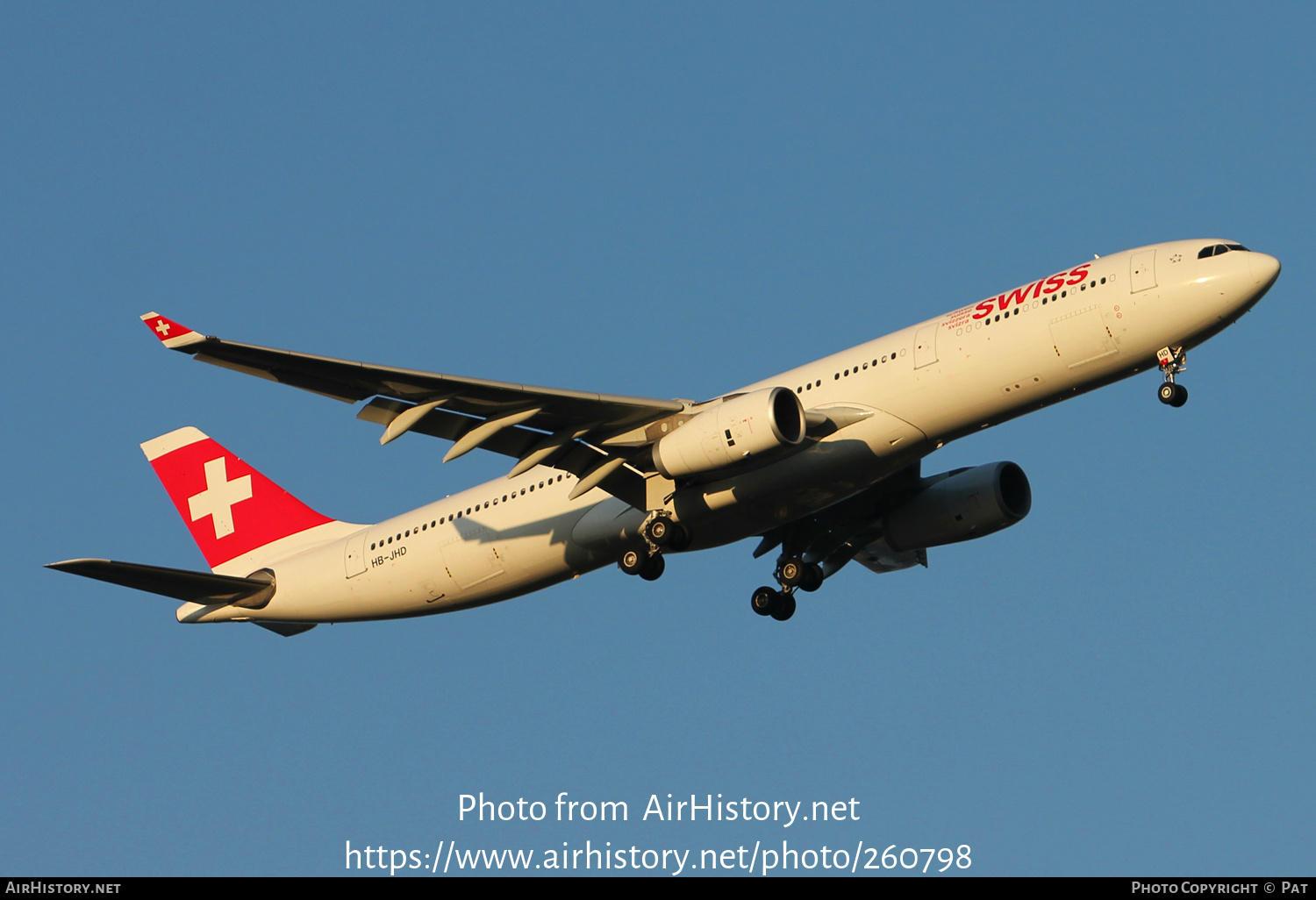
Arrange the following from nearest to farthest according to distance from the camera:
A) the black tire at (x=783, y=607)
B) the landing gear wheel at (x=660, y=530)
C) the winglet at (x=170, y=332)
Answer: the winglet at (x=170, y=332) → the landing gear wheel at (x=660, y=530) → the black tire at (x=783, y=607)

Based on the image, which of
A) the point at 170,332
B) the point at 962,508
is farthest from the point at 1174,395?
the point at 170,332

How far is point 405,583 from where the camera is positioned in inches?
1345

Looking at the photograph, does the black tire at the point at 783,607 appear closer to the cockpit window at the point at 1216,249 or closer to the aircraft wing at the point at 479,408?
the aircraft wing at the point at 479,408

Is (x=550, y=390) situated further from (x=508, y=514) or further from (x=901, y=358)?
(x=901, y=358)

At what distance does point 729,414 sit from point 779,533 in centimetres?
753

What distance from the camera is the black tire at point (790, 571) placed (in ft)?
115

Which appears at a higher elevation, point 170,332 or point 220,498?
point 220,498

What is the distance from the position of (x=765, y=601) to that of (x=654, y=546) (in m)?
5.42

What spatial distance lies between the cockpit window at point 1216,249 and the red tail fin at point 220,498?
21798 millimetres

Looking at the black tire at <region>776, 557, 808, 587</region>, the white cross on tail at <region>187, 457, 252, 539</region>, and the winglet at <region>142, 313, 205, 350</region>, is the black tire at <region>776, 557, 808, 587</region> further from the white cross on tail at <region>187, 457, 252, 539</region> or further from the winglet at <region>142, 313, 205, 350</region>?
the winglet at <region>142, 313, 205, 350</region>

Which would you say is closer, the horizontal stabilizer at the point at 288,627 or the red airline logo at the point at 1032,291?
the red airline logo at the point at 1032,291

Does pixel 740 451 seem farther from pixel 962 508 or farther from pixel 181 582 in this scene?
pixel 181 582

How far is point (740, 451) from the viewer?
2856 centimetres

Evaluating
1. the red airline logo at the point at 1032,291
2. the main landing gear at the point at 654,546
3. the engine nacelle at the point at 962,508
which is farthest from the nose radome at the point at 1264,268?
the main landing gear at the point at 654,546
